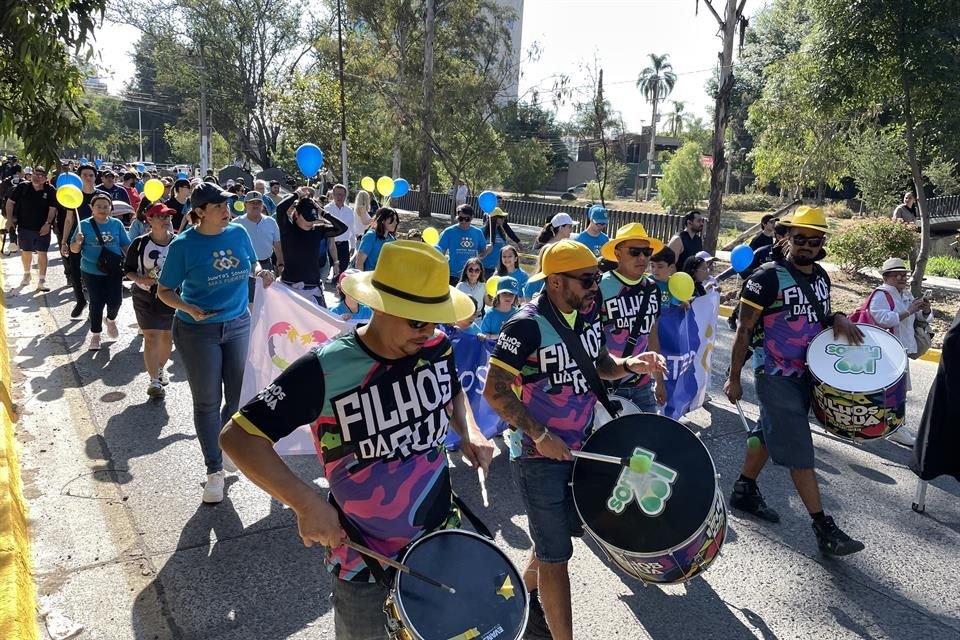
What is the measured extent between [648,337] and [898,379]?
59.8 inches

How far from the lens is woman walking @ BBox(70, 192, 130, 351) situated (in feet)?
27.5

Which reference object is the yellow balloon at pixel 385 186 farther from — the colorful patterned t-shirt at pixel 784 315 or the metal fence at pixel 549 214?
the colorful patterned t-shirt at pixel 784 315

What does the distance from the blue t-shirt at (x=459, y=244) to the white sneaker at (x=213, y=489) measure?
481 cm

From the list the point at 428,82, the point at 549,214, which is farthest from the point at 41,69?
the point at 549,214

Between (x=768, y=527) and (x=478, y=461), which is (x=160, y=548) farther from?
(x=768, y=527)

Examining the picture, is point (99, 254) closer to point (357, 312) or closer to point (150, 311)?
point (150, 311)

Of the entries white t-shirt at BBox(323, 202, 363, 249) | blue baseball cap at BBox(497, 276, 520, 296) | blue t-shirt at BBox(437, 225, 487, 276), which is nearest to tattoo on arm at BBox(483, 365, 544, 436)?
blue baseball cap at BBox(497, 276, 520, 296)

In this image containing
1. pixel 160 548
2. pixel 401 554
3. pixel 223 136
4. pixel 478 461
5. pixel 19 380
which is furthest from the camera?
pixel 223 136

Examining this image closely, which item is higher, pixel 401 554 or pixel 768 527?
pixel 401 554

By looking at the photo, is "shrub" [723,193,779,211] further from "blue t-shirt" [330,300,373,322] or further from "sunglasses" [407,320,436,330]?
"sunglasses" [407,320,436,330]

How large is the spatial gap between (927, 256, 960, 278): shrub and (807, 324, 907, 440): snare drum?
45.7 feet

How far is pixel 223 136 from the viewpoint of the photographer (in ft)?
177

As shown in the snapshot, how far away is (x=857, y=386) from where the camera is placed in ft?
14.6

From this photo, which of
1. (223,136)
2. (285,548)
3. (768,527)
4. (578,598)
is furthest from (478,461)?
(223,136)
